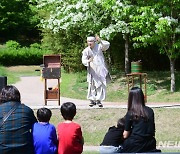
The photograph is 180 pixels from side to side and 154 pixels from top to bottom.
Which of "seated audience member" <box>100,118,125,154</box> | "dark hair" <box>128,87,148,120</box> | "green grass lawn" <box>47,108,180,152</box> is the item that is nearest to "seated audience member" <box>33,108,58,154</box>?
"seated audience member" <box>100,118,125,154</box>

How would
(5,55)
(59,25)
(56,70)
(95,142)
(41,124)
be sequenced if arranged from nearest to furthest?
1. (41,124)
2. (95,142)
3. (56,70)
4. (59,25)
5. (5,55)

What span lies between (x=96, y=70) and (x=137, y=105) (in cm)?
676

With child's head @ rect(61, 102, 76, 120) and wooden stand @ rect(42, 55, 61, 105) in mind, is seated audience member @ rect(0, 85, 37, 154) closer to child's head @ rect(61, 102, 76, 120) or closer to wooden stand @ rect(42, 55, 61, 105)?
child's head @ rect(61, 102, 76, 120)

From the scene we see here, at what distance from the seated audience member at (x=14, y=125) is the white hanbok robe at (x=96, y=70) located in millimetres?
6836

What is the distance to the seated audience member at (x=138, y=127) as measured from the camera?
7680mm

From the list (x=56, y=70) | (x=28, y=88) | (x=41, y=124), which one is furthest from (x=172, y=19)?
(x=41, y=124)

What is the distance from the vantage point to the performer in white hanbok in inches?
561

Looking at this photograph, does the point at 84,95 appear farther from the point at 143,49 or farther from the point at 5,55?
the point at 5,55

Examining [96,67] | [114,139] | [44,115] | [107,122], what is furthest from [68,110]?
[96,67]

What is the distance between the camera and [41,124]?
7832 millimetres

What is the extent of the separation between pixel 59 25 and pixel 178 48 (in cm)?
629

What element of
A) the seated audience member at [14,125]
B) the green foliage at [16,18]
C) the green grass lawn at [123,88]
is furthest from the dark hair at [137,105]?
the green foliage at [16,18]

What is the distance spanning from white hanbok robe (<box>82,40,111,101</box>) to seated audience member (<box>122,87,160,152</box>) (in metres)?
6.53

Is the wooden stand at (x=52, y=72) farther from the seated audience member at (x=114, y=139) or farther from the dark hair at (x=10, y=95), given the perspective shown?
the dark hair at (x=10, y=95)
